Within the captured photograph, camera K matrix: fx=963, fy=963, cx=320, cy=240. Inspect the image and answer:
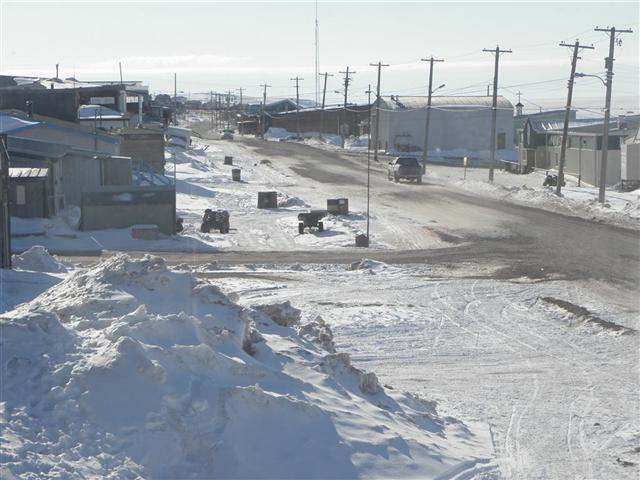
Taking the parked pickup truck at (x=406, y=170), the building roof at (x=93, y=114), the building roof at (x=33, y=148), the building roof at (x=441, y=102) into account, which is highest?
the building roof at (x=441, y=102)

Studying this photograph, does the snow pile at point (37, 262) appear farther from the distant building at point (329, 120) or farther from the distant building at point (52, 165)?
the distant building at point (329, 120)

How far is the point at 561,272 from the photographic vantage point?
24.7 metres

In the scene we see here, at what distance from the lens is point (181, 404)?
9383mm

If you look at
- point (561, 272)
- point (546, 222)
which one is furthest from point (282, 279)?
point (546, 222)

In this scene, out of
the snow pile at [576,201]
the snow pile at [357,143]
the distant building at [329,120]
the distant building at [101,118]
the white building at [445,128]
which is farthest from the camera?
the distant building at [329,120]

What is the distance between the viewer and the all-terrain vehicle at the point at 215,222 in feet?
106

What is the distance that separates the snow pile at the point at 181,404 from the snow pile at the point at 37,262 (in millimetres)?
6031

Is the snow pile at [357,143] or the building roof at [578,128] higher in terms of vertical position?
the building roof at [578,128]

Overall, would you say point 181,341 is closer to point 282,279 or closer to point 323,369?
point 323,369

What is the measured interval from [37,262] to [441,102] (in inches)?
2973

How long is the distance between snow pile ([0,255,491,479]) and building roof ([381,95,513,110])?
76.3 m

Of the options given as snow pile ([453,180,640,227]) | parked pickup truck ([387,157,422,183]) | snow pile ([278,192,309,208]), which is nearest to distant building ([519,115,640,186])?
snow pile ([453,180,640,227])

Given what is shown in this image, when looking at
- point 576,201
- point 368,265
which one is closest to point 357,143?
point 576,201

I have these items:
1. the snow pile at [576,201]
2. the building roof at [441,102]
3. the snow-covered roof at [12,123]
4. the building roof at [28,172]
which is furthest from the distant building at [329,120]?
the building roof at [28,172]
